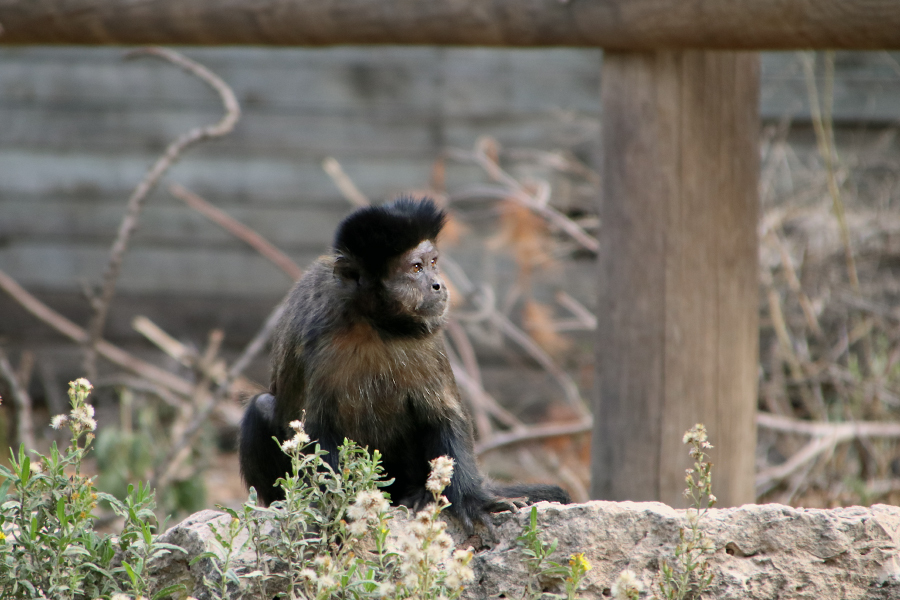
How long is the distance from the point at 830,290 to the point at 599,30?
347cm

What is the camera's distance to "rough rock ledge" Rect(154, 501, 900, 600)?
2266 millimetres

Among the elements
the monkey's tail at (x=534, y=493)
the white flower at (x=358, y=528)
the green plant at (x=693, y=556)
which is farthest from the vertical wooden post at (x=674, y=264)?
the white flower at (x=358, y=528)

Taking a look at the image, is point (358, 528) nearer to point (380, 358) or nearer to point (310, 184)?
point (380, 358)

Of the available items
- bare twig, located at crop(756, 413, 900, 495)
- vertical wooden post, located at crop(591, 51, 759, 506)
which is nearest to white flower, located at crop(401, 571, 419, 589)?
vertical wooden post, located at crop(591, 51, 759, 506)

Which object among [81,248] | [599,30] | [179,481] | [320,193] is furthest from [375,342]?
[81,248]

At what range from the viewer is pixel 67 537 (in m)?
2.00

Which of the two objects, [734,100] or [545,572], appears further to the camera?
[734,100]

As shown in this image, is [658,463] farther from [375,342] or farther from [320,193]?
[320,193]

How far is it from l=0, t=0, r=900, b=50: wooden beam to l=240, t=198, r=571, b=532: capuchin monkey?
0.69 meters

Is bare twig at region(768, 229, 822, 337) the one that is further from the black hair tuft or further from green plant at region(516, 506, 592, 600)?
green plant at region(516, 506, 592, 600)

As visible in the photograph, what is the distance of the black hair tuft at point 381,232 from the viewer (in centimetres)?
299

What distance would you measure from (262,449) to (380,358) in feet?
1.82

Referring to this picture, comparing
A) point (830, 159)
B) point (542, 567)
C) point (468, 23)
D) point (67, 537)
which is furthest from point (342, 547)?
point (830, 159)

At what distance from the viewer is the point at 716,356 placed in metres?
3.33
